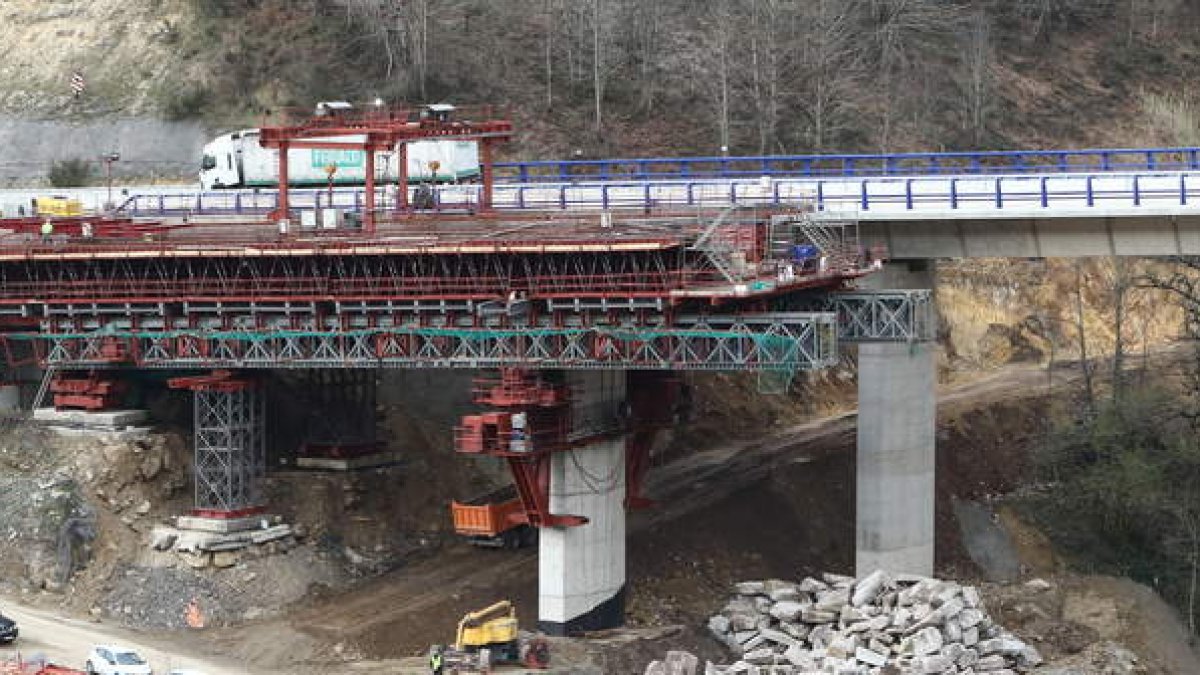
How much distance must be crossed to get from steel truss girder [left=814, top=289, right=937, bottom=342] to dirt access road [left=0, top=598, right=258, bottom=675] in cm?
2114

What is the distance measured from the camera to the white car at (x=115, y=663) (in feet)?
174

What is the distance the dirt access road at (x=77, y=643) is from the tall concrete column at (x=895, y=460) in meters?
21.1

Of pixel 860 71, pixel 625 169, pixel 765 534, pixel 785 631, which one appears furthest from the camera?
→ pixel 860 71

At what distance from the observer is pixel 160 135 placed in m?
101

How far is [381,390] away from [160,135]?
2945 cm

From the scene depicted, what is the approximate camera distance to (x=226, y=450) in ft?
217

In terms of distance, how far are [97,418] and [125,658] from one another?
17.2 meters

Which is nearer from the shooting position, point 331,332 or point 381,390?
point 331,332

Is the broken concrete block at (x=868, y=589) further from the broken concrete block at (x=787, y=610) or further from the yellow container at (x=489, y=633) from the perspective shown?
the yellow container at (x=489, y=633)

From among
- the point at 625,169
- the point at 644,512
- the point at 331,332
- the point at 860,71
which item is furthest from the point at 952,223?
the point at 860,71

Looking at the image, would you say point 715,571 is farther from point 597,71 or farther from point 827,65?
point 827,65

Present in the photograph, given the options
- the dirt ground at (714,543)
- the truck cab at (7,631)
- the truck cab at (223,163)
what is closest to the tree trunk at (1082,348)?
the dirt ground at (714,543)

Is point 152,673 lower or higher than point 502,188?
lower

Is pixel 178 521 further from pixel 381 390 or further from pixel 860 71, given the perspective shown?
pixel 860 71
